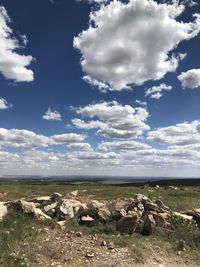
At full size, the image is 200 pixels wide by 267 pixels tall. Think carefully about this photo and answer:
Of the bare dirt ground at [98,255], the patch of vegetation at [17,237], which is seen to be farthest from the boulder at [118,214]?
the patch of vegetation at [17,237]

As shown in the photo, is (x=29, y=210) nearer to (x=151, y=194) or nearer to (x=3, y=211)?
(x=3, y=211)

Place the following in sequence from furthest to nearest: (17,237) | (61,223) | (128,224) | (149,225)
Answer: (61,223)
(128,224)
(149,225)
(17,237)

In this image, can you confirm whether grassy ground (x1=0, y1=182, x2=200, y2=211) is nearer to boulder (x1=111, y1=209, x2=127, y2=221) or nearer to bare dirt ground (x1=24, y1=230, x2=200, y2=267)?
boulder (x1=111, y1=209, x2=127, y2=221)

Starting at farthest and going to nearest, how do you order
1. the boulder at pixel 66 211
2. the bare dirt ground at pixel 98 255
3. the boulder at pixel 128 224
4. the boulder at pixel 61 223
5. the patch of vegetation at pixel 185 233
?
the boulder at pixel 66 211 → the boulder at pixel 61 223 → the boulder at pixel 128 224 → the patch of vegetation at pixel 185 233 → the bare dirt ground at pixel 98 255

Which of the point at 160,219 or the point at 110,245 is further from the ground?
the point at 160,219

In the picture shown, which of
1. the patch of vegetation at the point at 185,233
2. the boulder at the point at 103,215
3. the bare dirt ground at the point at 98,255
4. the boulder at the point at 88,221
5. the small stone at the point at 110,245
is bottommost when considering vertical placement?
the bare dirt ground at the point at 98,255

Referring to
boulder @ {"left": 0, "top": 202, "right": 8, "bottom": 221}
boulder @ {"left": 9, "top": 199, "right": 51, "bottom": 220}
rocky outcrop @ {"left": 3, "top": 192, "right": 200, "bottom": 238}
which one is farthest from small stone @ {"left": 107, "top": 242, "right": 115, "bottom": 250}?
boulder @ {"left": 0, "top": 202, "right": 8, "bottom": 221}

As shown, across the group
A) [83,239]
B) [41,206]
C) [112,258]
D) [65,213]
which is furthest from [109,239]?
[41,206]

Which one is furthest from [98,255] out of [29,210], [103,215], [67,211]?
[29,210]

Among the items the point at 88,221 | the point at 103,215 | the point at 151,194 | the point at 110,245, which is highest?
the point at 151,194

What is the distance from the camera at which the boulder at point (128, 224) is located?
1921 centimetres

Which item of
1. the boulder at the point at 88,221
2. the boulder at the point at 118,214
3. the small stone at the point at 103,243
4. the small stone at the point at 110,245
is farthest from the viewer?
the boulder at the point at 118,214

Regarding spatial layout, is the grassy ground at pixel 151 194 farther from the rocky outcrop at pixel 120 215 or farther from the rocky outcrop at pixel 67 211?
the rocky outcrop at pixel 67 211

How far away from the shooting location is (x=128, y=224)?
19.4 m
